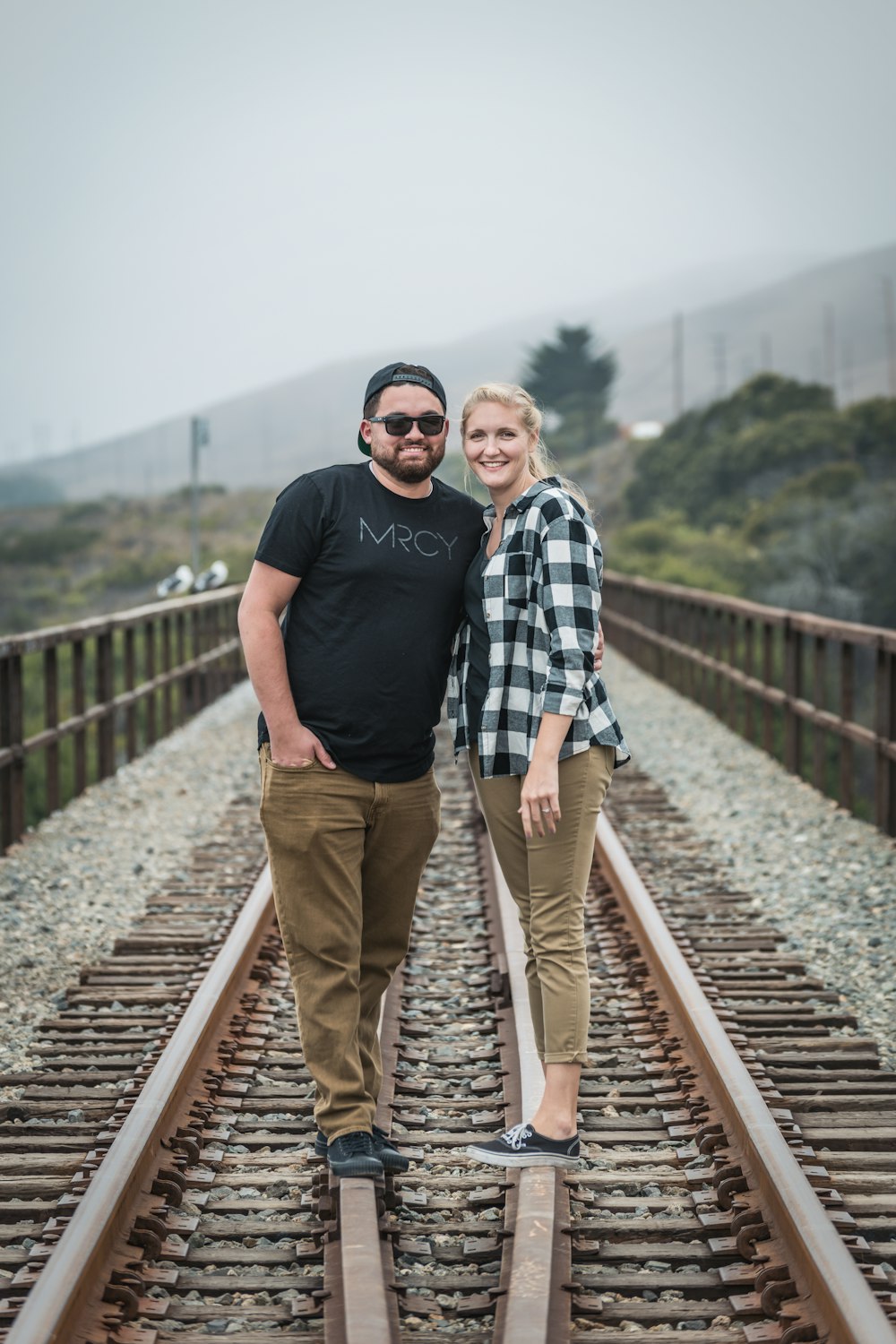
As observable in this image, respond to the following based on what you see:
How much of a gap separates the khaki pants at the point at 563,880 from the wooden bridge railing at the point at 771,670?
4167 mm

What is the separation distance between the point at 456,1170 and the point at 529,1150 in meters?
0.22

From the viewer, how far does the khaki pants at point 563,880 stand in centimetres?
349

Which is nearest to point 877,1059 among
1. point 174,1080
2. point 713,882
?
point 174,1080

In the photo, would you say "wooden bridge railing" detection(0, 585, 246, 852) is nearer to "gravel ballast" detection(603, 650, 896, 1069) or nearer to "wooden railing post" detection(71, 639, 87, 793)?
"wooden railing post" detection(71, 639, 87, 793)

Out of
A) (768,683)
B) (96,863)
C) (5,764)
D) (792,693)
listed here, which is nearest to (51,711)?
(5,764)

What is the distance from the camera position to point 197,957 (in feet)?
18.6

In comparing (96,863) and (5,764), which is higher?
(5,764)

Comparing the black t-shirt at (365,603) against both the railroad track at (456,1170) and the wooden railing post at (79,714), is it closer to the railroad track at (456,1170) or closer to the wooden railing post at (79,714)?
the railroad track at (456,1170)

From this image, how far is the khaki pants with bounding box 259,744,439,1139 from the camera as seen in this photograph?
351cm

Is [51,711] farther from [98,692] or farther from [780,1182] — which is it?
[780,1182]

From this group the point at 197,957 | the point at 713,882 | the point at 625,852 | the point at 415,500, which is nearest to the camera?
the point at 415,500

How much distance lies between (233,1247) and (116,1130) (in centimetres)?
67

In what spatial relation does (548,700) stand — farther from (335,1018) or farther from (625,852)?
(625,852)

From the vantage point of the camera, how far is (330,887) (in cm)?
354
